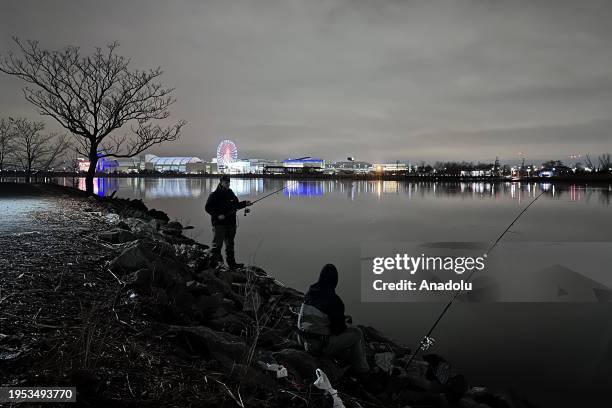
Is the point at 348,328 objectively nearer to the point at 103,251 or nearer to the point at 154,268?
the point at 154,268

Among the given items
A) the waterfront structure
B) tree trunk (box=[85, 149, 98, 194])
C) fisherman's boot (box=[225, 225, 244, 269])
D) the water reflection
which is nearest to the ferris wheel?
the waterfront structure

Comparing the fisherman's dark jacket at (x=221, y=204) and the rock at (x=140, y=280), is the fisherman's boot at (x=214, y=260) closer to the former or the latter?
the fisherman's dark jacket at (x=221, y=204)

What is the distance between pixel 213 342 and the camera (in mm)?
5129

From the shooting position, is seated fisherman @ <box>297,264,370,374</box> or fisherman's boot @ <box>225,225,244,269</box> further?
fisherman's boot @ <box>225,225,244,269</box>

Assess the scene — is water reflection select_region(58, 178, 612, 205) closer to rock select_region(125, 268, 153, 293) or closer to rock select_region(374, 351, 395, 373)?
rock select_region(125, 268, 153, 293)

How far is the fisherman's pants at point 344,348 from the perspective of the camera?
5756 millimetres

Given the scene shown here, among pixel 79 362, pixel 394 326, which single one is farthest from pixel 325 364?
pixel 394 326

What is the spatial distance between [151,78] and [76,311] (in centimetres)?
2359

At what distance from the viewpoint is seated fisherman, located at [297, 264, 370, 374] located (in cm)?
571

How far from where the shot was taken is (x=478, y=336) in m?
9.77

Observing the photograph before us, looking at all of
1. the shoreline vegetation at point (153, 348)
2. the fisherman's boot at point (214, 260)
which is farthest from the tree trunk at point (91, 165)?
the shoreline vegetation at point (153, 348)

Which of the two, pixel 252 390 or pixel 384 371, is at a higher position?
pixel 252 390

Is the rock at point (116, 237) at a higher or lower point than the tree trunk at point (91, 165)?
lower

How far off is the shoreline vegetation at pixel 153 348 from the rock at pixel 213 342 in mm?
14
